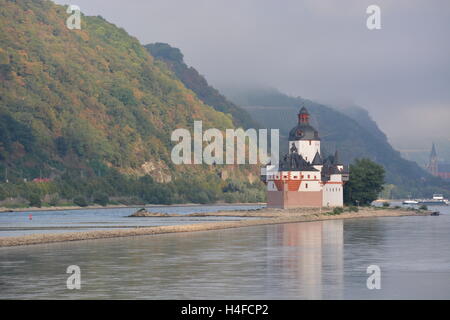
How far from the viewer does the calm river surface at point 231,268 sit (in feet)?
150

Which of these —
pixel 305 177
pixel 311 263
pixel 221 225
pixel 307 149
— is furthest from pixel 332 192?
pixel 311 263

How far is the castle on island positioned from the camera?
16612 centimetres

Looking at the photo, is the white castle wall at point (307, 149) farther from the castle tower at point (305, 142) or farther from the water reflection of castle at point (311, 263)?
the water reflection of castle at point (311, 263)

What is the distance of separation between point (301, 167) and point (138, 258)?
104 m

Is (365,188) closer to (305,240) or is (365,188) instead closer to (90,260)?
(305,240)

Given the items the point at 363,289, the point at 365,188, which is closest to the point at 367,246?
the point at 363,289

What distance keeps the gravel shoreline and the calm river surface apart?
10.4 feet

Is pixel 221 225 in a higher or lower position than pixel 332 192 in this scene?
lower

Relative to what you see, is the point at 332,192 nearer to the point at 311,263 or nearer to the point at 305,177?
the point at 305,177

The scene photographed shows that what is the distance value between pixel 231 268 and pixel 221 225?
56210 millimetres

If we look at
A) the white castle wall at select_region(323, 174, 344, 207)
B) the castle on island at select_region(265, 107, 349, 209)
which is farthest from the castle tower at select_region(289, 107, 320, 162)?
the white castle wall at select_region(323, 174, 344, 207)

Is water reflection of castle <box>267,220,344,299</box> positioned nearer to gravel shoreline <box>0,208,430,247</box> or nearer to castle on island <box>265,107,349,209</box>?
gravel shoreline <box>0,208,430,247</box>

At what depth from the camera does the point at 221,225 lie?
11381cm

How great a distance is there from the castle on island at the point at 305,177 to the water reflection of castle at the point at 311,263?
6420 cm
